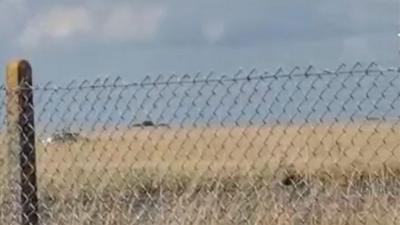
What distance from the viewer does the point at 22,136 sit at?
23.1 ft

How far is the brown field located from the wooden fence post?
38 centimetres

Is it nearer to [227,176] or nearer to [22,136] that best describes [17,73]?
[22,136]

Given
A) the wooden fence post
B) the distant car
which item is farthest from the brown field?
the wooden fence post

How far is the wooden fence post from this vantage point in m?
6.99

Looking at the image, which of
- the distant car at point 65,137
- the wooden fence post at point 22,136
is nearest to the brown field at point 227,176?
the distant car at point 65,137

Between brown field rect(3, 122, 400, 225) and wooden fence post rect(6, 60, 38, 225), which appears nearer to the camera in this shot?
brown field rect(3, 122, 400, 225)

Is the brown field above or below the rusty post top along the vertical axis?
below

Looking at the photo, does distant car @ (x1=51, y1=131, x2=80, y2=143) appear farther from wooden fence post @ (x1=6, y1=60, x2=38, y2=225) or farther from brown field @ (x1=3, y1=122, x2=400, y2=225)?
wooden fence post @ (x1=6, y1=60, x2=38, y2=225)

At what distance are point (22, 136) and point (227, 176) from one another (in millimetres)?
1469

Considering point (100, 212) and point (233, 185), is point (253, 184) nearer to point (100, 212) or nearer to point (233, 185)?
point (233, 185)

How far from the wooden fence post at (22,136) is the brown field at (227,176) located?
0.38 metres

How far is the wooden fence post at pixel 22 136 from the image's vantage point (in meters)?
6.99

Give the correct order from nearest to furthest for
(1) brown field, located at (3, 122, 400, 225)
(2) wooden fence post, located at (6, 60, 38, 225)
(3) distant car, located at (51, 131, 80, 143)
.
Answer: (1) brown field, located at (3, 122, 400, 225), (2) wooden fence post, located at (6, 60, 38, 225), (3) distant car, located at (51, 131, 80, 143)

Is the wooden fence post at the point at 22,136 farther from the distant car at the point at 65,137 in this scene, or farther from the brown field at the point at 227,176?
the brown field at the point at 227,176
